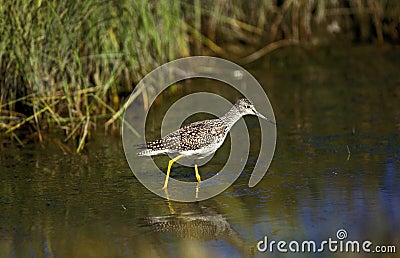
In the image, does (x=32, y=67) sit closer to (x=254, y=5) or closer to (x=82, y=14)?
(x=82, y=14)

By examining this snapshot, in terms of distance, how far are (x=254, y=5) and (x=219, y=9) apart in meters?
0.82

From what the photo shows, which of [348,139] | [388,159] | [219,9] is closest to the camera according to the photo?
[388,159]

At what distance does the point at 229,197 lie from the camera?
6.45 meters

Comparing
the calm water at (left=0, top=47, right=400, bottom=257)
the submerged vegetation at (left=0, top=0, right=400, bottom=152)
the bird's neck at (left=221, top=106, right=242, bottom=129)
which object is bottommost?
the calm water at (left=0, top=47, right=400, bottom=257)

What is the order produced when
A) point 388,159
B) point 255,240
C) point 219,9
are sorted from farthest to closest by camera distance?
point 219,9 < point 388,159 < point 255,240

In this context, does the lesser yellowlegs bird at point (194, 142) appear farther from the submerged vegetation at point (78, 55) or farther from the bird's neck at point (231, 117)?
the submerged vegetation at point (78, 55)

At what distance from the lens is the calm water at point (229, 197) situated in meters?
5.52

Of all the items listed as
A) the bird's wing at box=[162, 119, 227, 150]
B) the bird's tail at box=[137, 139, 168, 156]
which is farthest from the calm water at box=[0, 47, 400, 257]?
the bird's wing at box=[162, 119, 227, 150]

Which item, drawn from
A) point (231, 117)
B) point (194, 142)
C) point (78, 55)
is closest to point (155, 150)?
point (194, 142)

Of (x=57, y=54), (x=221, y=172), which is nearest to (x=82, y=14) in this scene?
(x=57, y=54)

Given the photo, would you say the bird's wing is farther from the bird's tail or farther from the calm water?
the calm water

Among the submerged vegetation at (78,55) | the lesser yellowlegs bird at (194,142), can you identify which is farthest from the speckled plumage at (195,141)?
the submerged vegetation at (78,55)

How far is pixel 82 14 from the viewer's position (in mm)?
8305

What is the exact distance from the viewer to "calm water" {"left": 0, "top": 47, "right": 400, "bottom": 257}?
552cm
